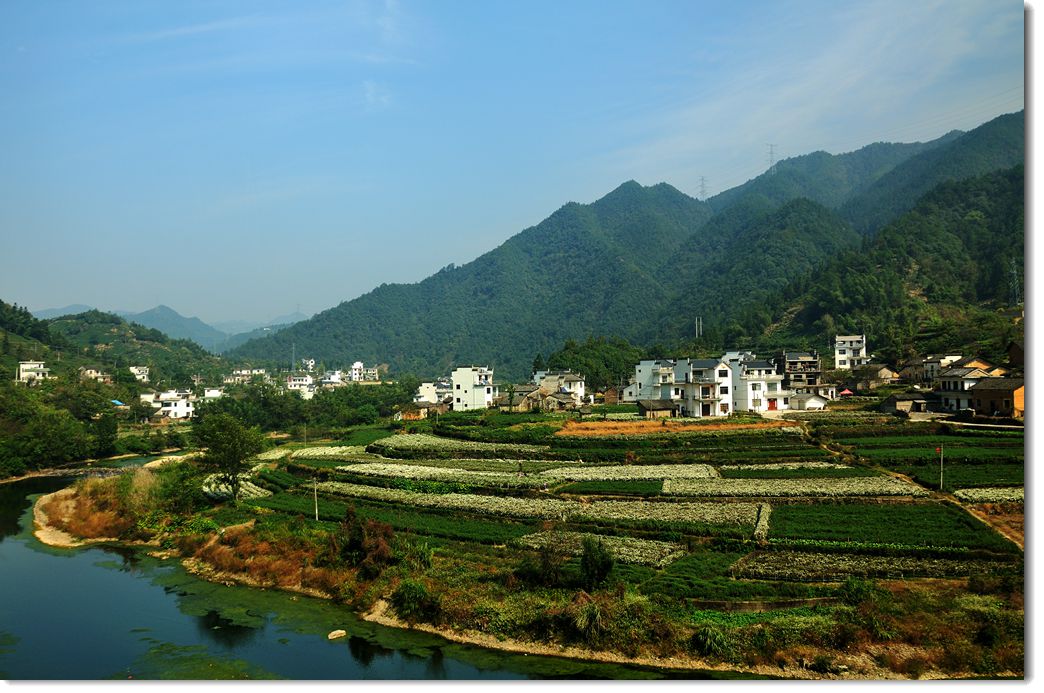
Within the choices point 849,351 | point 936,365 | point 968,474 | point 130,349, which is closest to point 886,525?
point 968,474

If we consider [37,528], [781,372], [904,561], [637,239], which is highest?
[637,239]

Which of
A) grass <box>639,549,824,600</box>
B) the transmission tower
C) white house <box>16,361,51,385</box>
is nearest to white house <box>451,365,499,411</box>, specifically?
grass <box>639,549,824,600</box>

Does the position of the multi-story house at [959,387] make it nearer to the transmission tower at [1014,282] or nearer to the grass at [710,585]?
the grass at [710,585]

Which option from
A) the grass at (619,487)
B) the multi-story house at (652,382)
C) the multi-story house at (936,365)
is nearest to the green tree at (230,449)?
the grass at (619,487)

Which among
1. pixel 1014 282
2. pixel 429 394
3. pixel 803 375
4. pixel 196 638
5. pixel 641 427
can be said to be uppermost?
pixel 1014 282

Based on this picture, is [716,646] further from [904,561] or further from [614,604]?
[904,561]

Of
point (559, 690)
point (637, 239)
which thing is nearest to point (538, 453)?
point (559, 690)

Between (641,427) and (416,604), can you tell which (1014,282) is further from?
(416,604)
